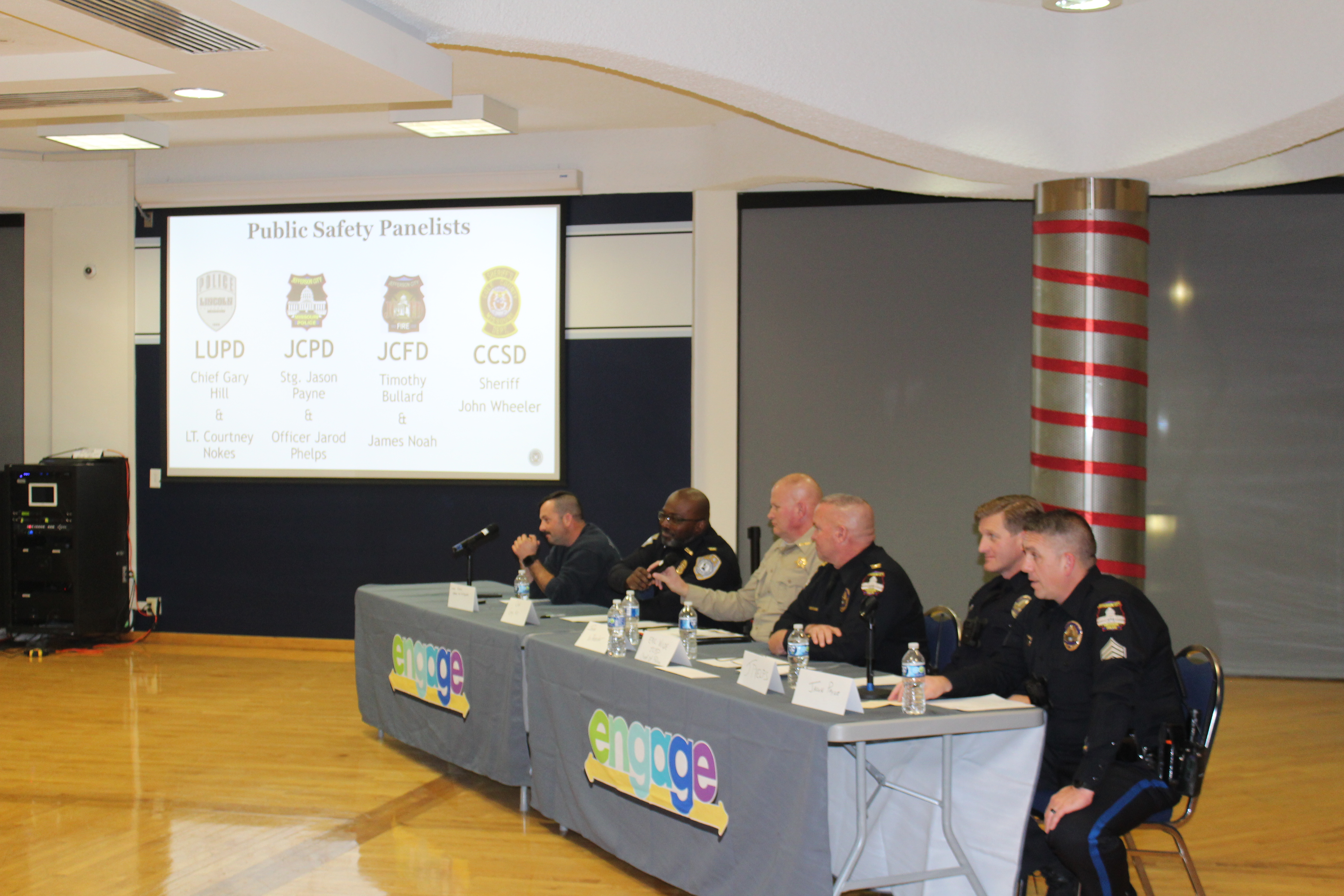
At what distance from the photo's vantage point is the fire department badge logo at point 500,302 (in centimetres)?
736

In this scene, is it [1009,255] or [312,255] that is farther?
[312,255]

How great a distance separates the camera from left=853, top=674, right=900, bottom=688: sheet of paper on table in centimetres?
325

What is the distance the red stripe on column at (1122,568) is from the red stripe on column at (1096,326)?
0.98 m

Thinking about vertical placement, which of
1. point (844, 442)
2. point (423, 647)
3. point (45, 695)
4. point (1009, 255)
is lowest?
point (45, 695)

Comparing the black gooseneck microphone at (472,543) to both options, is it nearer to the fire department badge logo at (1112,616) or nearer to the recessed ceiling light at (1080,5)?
the fire department badge logo at (1112,616)

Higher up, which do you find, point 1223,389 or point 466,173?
point 466,173

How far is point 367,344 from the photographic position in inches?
296

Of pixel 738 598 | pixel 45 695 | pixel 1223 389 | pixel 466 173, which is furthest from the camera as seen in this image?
pixel 466 173

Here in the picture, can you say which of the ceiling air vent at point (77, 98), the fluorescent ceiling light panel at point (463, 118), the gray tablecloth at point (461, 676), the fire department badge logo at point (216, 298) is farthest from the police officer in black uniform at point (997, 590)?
the fire department badge logo at point (216, 298)

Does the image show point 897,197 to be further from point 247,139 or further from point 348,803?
point 348,803

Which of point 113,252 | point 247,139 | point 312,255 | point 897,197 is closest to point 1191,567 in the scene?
point 897,197

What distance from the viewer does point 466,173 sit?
7.32 meters

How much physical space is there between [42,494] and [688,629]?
5441 mm

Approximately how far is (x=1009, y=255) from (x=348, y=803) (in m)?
4.83
